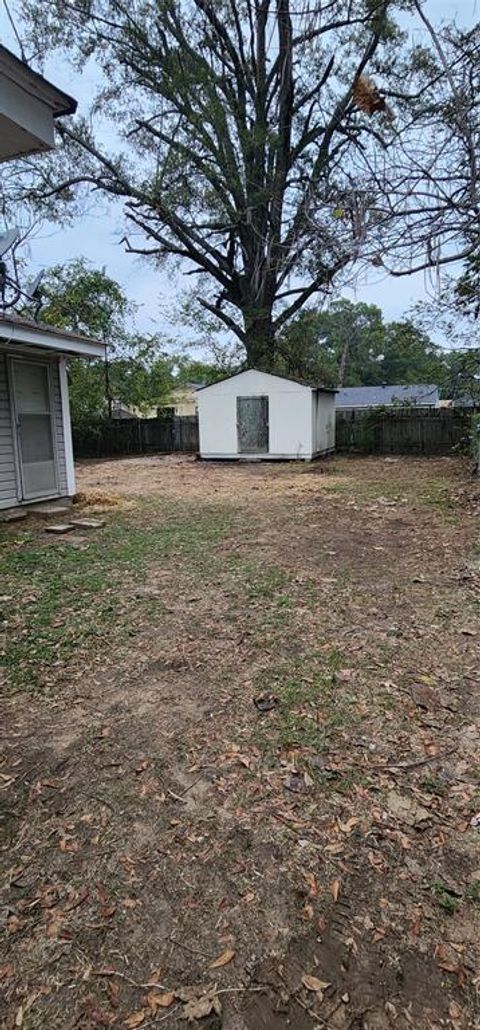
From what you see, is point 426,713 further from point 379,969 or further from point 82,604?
point 82,604

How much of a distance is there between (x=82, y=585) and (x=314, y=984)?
10.8 feet

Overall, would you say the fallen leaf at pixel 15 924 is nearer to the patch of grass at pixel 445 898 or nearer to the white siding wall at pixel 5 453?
the patch of grass at pixel 445 898

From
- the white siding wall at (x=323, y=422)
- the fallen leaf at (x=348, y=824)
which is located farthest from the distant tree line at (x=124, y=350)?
the fallen leaf at (x=348, y=824)

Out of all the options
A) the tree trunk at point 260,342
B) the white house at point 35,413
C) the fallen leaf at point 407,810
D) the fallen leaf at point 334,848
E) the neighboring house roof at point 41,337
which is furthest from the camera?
the tree trunk at point 260,342

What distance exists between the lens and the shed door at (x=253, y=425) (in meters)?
14.2

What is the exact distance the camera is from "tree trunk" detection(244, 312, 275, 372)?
55.7ft

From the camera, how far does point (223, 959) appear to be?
1.34 m

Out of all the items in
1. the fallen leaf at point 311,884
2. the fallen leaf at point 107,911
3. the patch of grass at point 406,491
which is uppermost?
the patch of grass at point 406,491

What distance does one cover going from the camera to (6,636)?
3297 millimetres

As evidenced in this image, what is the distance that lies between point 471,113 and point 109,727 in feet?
14.7

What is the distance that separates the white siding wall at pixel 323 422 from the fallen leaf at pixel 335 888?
1296 cm

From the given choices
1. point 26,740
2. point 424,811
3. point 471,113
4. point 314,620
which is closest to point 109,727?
point 26,740

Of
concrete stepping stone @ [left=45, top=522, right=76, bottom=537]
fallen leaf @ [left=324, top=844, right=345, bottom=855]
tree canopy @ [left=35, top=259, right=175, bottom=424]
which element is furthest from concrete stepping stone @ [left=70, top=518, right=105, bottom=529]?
tree canopy @ [left=35, top=259, right=175, bottom=424]

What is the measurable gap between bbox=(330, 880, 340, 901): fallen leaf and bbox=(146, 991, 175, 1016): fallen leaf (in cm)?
50
